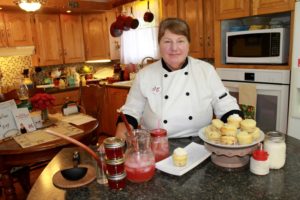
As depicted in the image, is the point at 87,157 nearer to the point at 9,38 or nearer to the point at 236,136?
the point at 236,136

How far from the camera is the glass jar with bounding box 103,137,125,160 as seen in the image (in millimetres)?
927

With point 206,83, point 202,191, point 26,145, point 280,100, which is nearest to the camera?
point 202,191

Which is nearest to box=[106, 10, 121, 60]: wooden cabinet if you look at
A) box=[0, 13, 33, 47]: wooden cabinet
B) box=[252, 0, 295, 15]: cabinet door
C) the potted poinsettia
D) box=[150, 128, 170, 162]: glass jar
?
box=[0, 13, 33, 47]: wooden cabinet

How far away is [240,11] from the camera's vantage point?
8.13 ft

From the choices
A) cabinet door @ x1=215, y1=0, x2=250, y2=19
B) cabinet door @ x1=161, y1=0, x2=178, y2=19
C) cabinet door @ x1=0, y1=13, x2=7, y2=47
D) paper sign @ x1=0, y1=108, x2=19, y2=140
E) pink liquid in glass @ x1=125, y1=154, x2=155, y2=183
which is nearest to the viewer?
pink liquid in glass @ x1=125, y1=154, x2=155, y2=183

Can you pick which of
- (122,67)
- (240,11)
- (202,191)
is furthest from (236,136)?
(122,67)

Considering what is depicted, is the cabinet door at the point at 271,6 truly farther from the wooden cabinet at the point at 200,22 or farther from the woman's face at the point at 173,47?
the woman's face at the point at 173,47

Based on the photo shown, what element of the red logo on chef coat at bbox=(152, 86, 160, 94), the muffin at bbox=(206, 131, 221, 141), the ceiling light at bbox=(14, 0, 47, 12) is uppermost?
the ceiling light at bbox=(14, 0, 47, 12)

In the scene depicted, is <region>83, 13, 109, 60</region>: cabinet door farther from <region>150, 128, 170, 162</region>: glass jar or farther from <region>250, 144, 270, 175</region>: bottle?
<region>250, 144, 270, 175</region>: bottle

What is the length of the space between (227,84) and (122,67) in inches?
95.8

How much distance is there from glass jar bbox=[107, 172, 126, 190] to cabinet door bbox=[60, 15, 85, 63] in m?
3.83

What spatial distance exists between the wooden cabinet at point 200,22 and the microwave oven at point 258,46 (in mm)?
458

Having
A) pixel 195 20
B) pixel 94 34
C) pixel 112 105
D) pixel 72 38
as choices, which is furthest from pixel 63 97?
pixel 195 20

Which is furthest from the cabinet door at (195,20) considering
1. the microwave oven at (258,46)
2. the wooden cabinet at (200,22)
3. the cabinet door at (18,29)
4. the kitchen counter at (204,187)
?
the cabinet door at (18,29)
